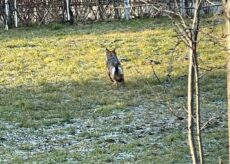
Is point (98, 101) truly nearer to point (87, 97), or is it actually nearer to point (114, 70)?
point (87, 97)

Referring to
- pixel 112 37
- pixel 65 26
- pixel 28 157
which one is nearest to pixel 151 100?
pixel 28 157

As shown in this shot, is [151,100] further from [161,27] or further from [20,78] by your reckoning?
[161,27]

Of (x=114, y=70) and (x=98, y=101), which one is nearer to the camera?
(x=98, y=101)

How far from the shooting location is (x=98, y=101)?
8.88 m

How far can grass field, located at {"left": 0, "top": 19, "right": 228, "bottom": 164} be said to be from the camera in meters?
6.44

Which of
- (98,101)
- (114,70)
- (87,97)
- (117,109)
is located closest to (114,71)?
(114,70)

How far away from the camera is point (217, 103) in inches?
334

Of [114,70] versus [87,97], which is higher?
[114,70]

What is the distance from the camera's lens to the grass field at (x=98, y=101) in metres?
6.44

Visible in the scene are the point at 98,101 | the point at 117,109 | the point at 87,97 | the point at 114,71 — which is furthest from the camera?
the point at 114,71

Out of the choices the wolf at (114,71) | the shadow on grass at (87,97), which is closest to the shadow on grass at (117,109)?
the shadow on grass at (87,97)

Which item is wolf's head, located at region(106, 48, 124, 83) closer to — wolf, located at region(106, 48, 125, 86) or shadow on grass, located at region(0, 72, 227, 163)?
wolf, located at region(106, 48, 125, 86)

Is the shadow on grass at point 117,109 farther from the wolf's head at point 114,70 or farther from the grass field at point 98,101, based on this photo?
the wolf's head at point 114,70

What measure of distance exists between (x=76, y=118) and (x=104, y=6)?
9.66 m
